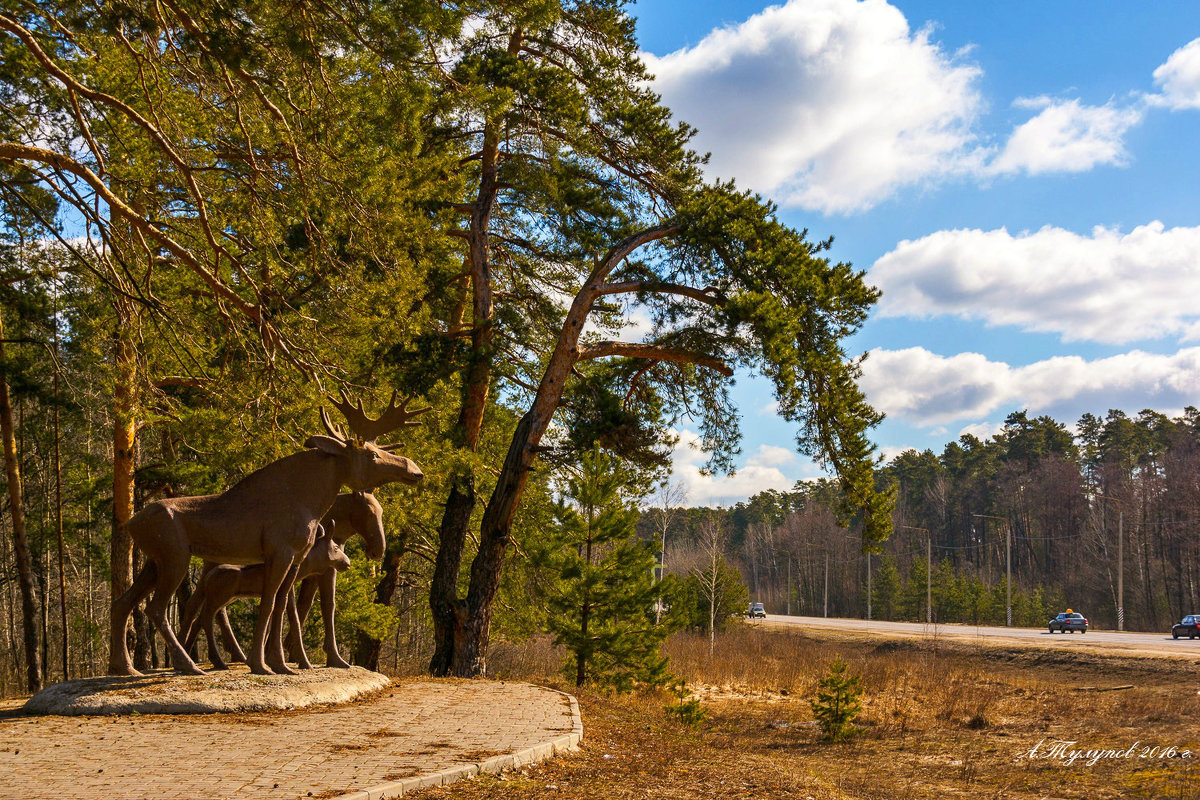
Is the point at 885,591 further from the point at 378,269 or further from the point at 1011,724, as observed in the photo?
Result: the point at 378,269

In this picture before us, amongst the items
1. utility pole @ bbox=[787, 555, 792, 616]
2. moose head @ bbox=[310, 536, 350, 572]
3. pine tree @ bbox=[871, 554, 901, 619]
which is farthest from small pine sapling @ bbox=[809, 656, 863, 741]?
utility pole @ bbox=[787, 555, 792, 616]

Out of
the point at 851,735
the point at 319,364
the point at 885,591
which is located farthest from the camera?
the point at 885,591

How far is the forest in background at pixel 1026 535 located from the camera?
52.5 meters

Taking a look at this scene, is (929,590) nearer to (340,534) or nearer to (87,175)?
(340,534)

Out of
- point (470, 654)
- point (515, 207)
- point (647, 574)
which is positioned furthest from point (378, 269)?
point (647, 574)

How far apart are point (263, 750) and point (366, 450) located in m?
3.71

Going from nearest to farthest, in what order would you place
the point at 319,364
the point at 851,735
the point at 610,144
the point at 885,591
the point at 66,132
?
the point at 319,364, the point at 66,132, the point at 610,144, the point at 851,735, the point at 885,591

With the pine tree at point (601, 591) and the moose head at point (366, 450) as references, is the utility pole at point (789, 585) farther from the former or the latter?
the moose head at point (366, 450)

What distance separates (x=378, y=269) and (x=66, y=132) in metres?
3.37

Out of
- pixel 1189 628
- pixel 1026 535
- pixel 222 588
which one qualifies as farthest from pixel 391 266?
pixel 1026 535

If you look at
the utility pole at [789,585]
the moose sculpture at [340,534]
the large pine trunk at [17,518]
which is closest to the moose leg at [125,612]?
the moose sculpture at [340,534]

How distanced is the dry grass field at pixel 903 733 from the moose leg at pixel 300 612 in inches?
134

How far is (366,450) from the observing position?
9.21 m

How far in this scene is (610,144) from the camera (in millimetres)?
14477
